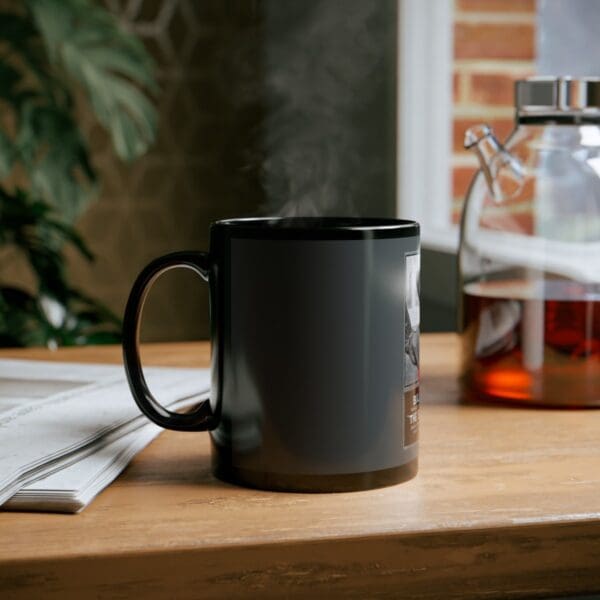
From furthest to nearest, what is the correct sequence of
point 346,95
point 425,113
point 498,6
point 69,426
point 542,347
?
point 346,95 → point 425,113 → point 498,6 → point 542,347 → point 69,426

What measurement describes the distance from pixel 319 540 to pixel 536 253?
0.38 m

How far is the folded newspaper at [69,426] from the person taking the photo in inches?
19.8

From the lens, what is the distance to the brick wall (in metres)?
1.87

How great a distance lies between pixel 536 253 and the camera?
767 millimetres

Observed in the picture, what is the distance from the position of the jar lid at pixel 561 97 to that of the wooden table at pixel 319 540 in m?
0.30

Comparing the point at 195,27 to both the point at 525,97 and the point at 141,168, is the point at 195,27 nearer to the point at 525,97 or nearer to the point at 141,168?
the point at 141,168

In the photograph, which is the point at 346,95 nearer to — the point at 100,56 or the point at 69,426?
the point at 100,56

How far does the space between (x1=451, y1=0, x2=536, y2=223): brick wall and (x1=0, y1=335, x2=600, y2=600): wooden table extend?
4.62 feet

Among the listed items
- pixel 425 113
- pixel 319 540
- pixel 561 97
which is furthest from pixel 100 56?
pixel 319 540

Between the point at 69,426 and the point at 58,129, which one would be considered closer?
the point at 69,426

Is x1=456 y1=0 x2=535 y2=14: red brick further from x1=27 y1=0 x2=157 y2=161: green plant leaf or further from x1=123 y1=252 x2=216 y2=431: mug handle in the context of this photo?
x1=123 y1=252 x2=216 y2=431: mug handle

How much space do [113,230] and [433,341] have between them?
80.4 inches

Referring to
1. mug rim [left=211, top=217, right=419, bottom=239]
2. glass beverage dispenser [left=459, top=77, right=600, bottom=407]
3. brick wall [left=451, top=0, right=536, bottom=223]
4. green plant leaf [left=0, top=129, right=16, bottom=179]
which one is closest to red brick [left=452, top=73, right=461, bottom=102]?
brick wall [left=451, top=0, right=536, bottom=223]

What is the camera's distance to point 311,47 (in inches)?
95.9
